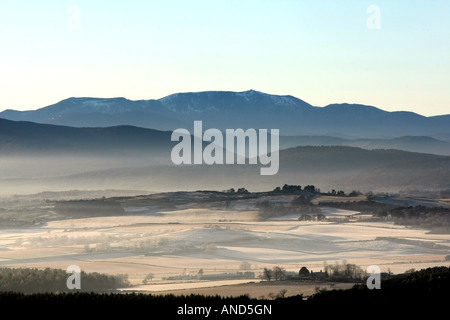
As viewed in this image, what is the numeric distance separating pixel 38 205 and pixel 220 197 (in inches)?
718

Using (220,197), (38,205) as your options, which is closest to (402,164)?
(220,197)

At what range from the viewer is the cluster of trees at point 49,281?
1467 inches

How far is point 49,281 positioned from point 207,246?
761 inches

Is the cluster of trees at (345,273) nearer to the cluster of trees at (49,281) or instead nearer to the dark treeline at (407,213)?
the cluster of trees at (49,281)

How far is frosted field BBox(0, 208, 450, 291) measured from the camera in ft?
154

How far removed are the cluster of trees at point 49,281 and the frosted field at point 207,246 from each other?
117 cm

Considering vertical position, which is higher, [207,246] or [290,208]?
[290,208]

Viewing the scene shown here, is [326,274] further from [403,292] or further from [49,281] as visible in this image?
[49,281]

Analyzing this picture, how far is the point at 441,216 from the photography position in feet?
252

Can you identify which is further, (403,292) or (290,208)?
(290,208)

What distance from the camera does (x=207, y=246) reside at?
2227 inches

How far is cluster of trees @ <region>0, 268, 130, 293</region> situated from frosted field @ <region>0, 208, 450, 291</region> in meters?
1.17

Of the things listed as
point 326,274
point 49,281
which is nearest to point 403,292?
point 326,274
